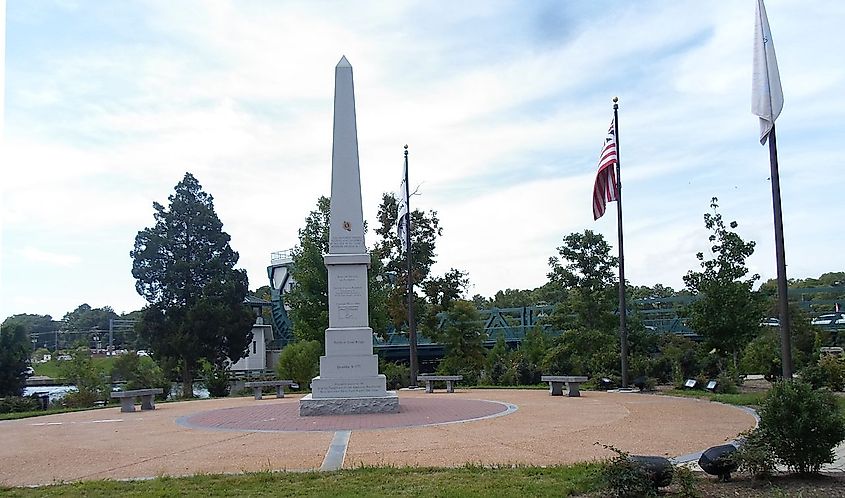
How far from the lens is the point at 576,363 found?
1073 inches

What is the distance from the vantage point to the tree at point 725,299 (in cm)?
2356

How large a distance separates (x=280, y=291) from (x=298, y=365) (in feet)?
76.9

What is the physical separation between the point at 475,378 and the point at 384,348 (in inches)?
707

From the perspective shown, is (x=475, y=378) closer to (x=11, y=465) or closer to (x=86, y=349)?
(x=86, y=349)

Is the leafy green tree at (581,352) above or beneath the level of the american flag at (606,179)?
beneath

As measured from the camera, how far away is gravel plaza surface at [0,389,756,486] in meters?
10.1

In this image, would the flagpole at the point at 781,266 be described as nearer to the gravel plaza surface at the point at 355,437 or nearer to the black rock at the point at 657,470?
the gravel plaza surface at the point at 355,437

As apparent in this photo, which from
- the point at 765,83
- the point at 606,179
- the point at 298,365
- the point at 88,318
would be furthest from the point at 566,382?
the point at 88,318

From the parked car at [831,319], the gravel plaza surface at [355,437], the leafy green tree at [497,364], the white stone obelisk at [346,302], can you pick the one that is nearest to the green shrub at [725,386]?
the gravel plaza surface at [355,437]

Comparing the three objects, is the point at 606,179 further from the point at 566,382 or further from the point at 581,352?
the point at 581,352

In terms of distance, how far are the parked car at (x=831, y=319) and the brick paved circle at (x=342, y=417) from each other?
30.4 meters

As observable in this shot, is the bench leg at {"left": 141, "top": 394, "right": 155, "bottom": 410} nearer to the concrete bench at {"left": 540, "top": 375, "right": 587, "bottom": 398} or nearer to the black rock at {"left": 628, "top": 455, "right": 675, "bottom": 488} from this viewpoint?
the concrete bench at {"left": 540, "top": 375, "right": 587, "bottom": 398}

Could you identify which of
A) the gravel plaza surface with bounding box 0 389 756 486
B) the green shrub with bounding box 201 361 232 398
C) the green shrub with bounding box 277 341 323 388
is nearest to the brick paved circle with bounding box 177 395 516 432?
the gravel plaza surface with bounding box 0 389 756 486

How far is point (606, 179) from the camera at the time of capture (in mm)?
22297
